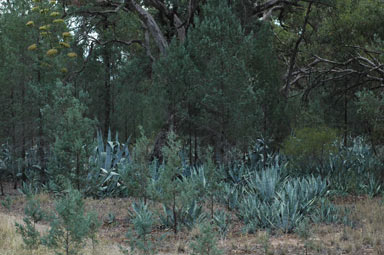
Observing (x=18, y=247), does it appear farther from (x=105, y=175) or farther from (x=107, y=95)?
(x=107, y=95)

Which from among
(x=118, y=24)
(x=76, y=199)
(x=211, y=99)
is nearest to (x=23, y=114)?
(x=211, y=99)

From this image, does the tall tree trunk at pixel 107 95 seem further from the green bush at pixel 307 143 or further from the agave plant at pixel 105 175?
the green bush at pixel 307 143

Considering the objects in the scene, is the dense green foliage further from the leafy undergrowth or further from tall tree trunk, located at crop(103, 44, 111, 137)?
tall tree trunk, located at crop(103, 44, 111, 137)

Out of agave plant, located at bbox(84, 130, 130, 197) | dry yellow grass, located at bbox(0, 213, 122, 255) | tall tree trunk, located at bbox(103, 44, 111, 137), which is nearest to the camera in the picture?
dry yellow grass, located at bbox(0, 213, 122, 255)

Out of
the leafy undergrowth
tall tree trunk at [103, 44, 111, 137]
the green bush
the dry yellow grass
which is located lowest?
the leafy undergrowth

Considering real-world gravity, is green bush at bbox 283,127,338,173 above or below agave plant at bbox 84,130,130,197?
above

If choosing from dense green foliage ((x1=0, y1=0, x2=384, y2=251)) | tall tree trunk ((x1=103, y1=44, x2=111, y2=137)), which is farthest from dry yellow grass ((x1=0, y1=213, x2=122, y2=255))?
tall tree trunk ((x1=103, y1=44, x2=111, y2=137))

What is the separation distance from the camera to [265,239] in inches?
263

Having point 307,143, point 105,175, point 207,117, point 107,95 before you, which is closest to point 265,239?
point 207,117

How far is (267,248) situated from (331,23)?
9.24 m

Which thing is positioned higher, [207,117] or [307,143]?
[207,117]

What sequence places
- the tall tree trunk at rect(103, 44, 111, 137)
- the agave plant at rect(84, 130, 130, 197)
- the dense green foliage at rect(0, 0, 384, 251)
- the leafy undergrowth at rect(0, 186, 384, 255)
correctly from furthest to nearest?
the tall tree trunk at rect(103, 44, 111, 137) < the agave plant at rect(84, 130, 130, 197) < the dense green foliage at rect(0, 0, 384, 251) < the leafy undergrowth at rect(0, 186, 384, 255)

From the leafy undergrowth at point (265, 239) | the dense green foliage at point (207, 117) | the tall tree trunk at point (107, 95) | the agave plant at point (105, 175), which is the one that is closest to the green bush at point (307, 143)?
the dense green foliage at point (207, 117)

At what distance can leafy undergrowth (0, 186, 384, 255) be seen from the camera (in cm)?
688
